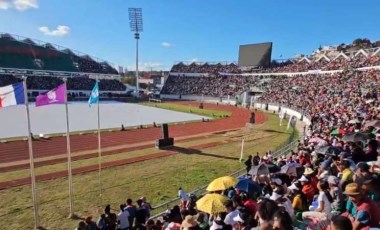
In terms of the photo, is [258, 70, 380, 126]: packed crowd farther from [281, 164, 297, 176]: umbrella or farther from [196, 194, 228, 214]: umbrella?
[196, 194, 228, 214]: umbrella

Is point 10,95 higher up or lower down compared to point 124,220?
higher up

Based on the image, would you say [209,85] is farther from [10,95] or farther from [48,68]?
[10,95]

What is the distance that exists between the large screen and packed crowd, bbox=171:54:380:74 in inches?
72.7

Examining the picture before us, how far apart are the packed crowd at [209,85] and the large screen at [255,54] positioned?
5.03m

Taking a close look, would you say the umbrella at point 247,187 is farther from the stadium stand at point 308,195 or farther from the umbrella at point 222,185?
the umbrella at point 222,185

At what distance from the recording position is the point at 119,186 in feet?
57.9

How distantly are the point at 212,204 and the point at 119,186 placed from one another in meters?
9.98

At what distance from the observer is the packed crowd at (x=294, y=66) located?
53347 millimetres

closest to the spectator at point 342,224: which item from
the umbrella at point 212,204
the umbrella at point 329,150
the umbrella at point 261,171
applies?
the umbrella at point 212,204

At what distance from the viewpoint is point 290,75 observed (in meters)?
72.7

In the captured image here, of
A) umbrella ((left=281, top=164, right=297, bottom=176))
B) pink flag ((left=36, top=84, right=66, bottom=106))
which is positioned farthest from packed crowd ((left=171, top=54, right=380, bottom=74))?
pink flag ((left=36, top=84, right=66, bottom=106))

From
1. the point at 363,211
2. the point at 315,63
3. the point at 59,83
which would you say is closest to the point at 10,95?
the point at 363,211

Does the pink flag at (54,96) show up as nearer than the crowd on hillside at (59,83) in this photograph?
Yes

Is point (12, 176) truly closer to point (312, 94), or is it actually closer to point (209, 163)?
point (209, 163)
